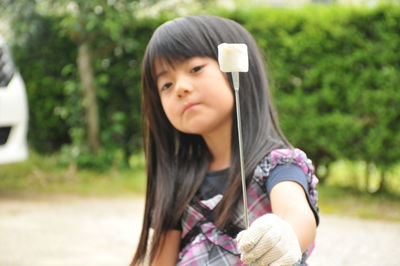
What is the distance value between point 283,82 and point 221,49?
15.2 ft

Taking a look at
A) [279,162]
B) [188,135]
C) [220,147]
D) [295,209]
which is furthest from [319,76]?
[295,209]

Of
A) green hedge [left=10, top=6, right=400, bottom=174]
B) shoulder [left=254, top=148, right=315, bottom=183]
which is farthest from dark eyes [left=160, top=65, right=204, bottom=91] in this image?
green hedge [left=10, top=6, right=400, bottom=174]

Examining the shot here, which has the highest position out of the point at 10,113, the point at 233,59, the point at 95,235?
the point at 233,59

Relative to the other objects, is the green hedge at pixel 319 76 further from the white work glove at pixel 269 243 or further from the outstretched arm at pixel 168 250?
the white work glove at pixel 269 243

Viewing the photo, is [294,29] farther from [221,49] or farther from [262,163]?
[221,49]

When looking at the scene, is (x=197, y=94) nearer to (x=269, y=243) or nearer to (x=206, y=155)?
(x=206, y=155)

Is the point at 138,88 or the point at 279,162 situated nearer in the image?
the point at 279,162

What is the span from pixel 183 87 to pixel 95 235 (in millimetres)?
2822

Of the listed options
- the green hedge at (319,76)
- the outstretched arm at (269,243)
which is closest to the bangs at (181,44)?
the outstretched arm at (269,243)

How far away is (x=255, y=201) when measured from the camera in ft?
6.08

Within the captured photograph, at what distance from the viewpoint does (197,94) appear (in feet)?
6.14

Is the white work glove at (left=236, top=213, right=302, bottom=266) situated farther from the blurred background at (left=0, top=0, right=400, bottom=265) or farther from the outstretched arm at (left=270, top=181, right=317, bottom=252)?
the blurred background at (left=0, top=0, right=400, bottom=265)

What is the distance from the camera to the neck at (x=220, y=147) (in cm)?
203

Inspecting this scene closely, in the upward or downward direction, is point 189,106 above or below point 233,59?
below
